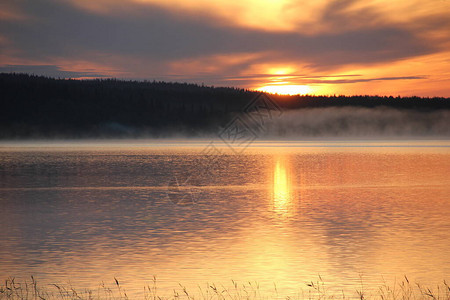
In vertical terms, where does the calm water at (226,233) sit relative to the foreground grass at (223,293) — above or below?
below

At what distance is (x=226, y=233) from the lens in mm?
23516

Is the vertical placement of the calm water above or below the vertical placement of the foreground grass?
below

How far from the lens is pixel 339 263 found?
17953 mm

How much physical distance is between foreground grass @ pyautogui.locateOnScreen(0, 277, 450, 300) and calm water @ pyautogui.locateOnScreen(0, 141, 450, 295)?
43 centimetres

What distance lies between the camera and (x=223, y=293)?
582 inches

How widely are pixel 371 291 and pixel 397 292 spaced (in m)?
0.58

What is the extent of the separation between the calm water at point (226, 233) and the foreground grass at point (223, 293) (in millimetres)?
426

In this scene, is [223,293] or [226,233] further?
[226,233]

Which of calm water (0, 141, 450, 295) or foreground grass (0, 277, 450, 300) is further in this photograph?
calm water (0, 141, 450, 295)

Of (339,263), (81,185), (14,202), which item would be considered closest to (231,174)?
(81,185)

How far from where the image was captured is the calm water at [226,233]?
1691 cm

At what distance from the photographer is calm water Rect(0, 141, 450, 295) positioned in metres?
16.9

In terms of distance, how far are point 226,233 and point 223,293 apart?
28.6 ft

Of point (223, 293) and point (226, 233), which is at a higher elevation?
point (223, 293)
